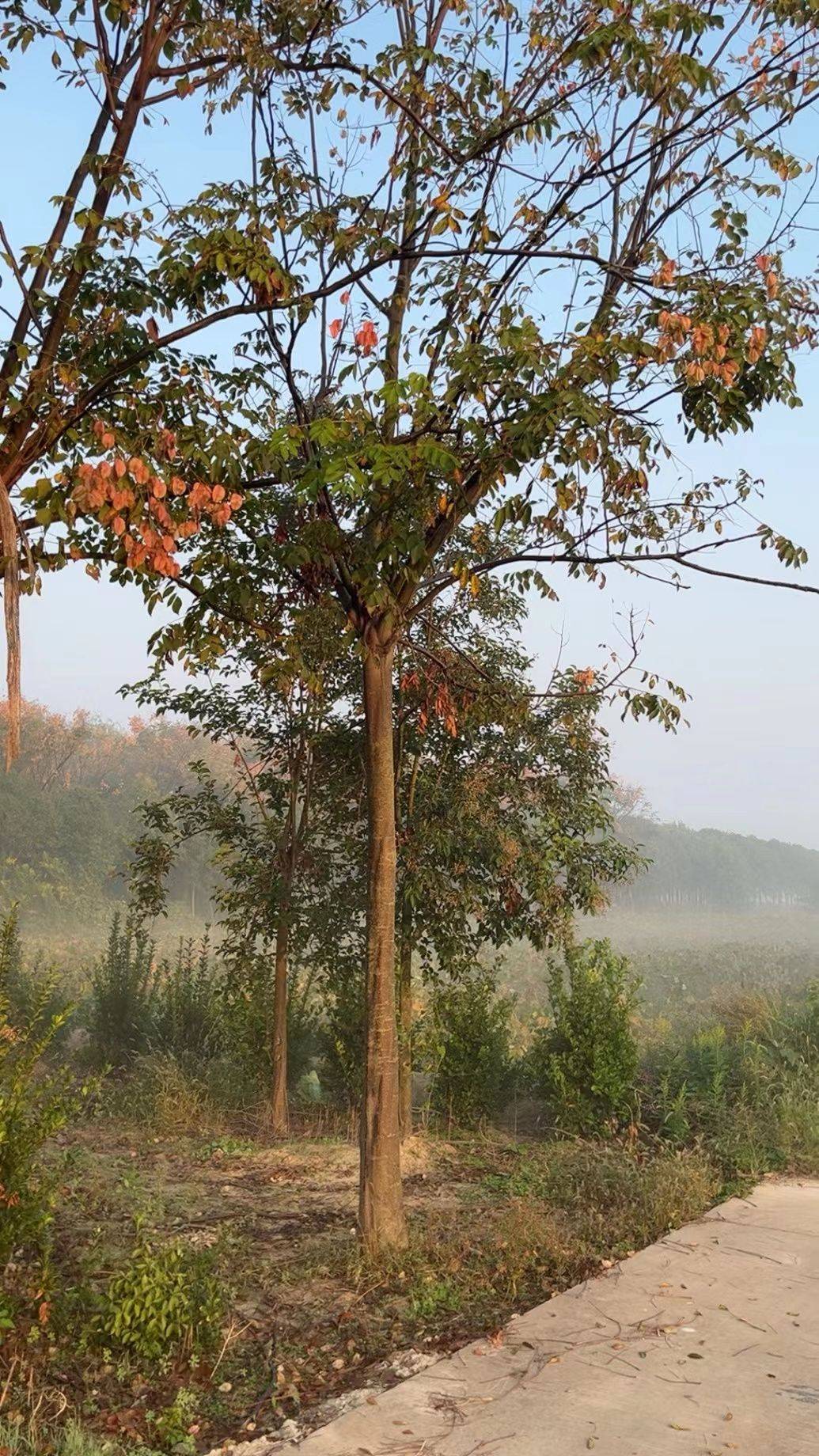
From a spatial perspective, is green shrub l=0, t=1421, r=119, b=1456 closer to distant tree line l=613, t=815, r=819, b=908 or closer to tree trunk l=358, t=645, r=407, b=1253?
tree trunk l=358, t=645, r=407, b=1253

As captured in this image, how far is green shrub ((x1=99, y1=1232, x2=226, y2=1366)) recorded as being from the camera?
4133 mm

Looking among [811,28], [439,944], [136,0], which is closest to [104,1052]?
[439,944]

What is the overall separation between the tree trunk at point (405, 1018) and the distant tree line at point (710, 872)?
32.3m

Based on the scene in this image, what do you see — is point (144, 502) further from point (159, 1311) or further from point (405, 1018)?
Answer: point (405, 1018)

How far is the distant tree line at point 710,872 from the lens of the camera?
4441 centimetres

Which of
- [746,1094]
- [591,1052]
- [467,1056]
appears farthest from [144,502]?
[746,1094]

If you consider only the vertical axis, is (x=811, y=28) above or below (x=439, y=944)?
above

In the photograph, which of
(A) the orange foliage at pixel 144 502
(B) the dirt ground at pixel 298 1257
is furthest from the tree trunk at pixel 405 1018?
(A) the orange foliage at pixel 144 502

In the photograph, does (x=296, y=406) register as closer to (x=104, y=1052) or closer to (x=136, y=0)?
(x=136, y=0)

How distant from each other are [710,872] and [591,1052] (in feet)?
131

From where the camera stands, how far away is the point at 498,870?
7.54 meters

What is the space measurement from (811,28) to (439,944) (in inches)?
231

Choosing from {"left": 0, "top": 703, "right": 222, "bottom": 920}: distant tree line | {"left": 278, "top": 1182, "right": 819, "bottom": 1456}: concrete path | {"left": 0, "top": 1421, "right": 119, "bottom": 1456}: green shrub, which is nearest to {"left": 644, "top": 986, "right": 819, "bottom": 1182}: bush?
{"left": 278, "top": 1182, "right": 819, "bottom": 1456}: concrete path

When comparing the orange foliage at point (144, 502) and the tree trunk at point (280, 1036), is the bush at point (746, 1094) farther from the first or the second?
the orange foliage at point (144, 502)
